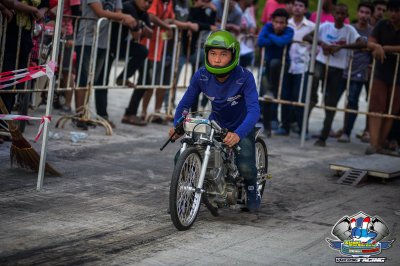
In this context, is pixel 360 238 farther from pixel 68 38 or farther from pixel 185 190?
pixel 68 38

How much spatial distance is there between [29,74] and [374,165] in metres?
4.90

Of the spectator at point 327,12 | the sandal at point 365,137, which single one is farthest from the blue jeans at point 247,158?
the spectator at point 327,12

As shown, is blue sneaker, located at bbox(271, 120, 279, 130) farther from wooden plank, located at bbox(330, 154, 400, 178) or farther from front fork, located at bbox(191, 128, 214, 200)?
front fork, located at bbox(191, 128, 214, 200)

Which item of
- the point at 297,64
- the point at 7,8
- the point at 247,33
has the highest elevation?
the point at 247,33

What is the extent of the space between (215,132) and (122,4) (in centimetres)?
657

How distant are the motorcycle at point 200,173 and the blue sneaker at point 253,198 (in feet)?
0.67

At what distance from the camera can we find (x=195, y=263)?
7.05 m

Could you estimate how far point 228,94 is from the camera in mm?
8672

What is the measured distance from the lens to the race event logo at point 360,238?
768cm

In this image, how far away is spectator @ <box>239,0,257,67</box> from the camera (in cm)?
1658

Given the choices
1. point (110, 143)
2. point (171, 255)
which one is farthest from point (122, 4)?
point (171, 255)

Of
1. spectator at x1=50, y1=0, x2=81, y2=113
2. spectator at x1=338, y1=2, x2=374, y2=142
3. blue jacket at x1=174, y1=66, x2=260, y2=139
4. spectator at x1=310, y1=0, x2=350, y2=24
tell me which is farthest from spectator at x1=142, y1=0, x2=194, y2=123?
blue jacket at x1=174, y1=66, x2=260, y2=139

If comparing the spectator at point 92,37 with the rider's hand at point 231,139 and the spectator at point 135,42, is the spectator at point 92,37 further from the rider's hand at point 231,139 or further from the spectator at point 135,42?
the rider's hand at point 231,139

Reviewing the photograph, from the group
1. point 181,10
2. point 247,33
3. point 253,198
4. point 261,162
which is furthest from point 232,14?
point 253,198
